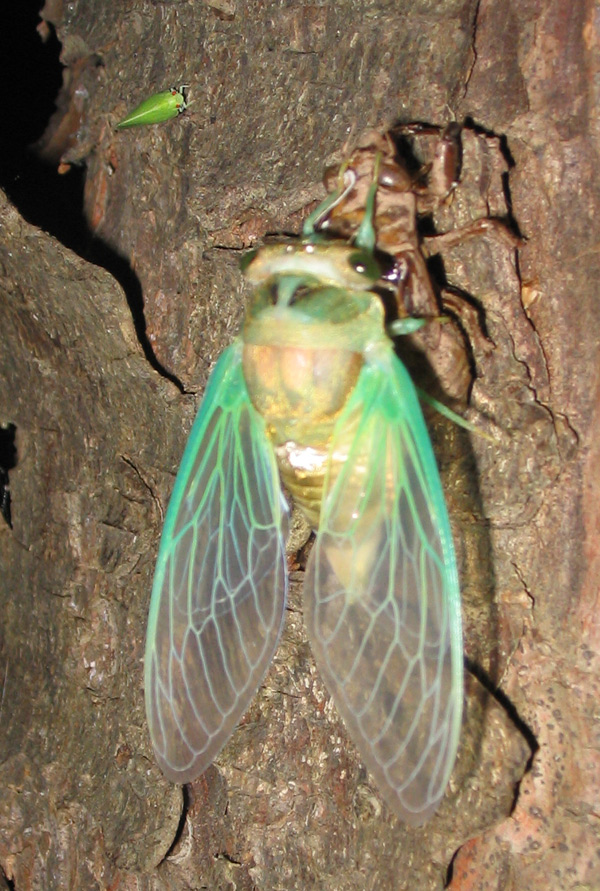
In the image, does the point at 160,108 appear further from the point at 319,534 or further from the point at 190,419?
the point at 319,534

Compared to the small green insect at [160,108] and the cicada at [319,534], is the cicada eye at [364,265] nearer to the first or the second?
the cicada at [319,534]

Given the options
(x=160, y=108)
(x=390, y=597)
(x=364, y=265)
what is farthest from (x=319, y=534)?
(x=160, y=108)

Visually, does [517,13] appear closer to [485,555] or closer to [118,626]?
[485,555]

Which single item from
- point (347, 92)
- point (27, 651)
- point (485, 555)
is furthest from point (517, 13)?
point (27, 651)

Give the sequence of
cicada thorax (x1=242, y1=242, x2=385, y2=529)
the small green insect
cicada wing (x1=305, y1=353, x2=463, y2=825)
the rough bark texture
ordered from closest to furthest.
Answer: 1. cicada wing (x1=305, y1=353, x2=463, y2=825)
2. the rough bark texture
3. cicada thorax (x1=242, y1=242, x2=385, y2=529)
4. the small green insect

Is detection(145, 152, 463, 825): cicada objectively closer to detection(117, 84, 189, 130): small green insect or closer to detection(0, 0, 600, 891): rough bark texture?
detection(0, 0, 600, 891): rough bark texture

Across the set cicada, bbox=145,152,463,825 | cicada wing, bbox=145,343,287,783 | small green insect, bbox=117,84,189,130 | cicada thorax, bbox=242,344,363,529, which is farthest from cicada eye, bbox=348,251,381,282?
small green insect, bbox=117,84,189,130
